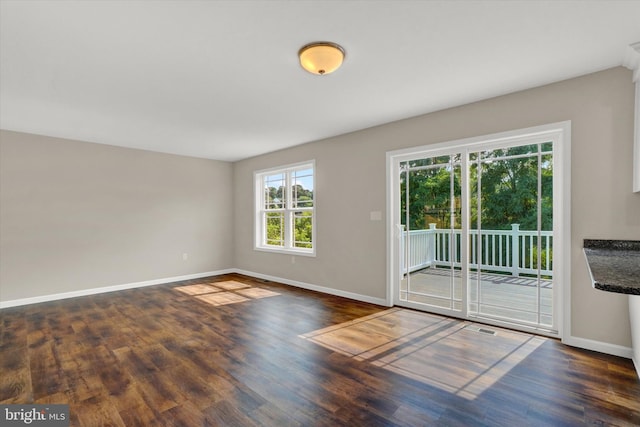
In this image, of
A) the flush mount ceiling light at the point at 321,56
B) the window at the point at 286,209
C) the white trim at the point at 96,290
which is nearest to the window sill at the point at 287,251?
the window at the point at 286,209

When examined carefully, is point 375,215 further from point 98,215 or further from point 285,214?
point 98,215

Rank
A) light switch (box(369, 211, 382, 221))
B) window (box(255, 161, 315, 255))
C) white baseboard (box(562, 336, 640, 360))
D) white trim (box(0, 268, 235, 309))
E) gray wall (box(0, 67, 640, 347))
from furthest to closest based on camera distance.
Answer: window (box(255, 161, 315, 255)) < white trim (box(0, 268, 235, 309)) < light switch (box(369, 211, 382, 221)) < gray wall (box(0, 67, 640, 347)) < white baseboard (box(562, 336, 640, 360))

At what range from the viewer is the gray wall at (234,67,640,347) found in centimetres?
258

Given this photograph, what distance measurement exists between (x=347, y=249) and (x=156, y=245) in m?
3.59

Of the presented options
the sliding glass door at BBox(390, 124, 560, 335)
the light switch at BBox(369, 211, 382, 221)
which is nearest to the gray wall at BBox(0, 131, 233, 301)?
the light switch at BBox(369, 211, 382, 221)

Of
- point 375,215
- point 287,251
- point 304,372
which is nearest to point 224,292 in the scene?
point 287,251

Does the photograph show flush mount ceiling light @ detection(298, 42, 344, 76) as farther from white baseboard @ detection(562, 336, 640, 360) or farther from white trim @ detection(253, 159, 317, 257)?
white baseboard @ detection(562, 336, 640, 360)

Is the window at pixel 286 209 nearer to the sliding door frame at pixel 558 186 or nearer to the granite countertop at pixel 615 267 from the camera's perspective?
the sliding door frame at pixel 558 186

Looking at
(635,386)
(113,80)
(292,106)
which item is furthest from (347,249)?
(113,80)

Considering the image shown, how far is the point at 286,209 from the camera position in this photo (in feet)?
18.9

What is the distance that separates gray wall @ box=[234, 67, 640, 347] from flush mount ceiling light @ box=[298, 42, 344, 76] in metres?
1.85

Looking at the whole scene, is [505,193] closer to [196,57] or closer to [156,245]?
[196,57]

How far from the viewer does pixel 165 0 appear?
1771 millimetres

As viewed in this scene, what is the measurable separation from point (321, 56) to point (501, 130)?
6.96 ft
